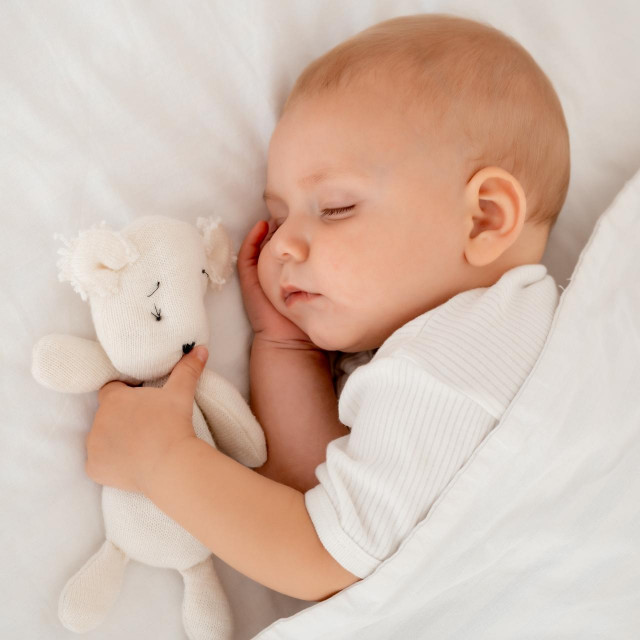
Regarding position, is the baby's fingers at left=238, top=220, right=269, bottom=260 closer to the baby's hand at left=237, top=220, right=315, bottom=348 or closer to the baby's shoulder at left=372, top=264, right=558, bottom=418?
the baby's hand at left=237, top=220, right=315, bottom=348

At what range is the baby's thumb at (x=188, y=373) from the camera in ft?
3.24

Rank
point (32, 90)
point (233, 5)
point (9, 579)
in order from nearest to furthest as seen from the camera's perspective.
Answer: point (9, 579), point (32, 90), point (233, 5)

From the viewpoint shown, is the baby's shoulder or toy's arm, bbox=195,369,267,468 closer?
the baby's shoulder

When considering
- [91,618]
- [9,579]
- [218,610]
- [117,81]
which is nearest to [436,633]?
[218,610]

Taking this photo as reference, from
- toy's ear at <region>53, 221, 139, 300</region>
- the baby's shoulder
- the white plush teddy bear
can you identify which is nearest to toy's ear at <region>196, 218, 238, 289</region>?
the white plush teddy bear

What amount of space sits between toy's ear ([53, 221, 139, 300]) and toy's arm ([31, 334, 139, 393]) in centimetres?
7

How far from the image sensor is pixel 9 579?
928 millimetres

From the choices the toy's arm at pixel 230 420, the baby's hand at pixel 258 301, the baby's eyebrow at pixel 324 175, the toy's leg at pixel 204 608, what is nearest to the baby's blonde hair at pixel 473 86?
the baby's eyebrow at pixel 324 175

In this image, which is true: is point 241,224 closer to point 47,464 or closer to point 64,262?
point 64,262

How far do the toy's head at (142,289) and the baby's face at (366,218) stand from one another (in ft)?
0.50

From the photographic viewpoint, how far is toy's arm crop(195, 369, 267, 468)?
105 cm

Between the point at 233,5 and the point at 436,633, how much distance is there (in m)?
1.05

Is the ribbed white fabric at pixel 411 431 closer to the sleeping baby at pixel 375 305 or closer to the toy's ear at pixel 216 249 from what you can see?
the sleeping baby at pixel 375 305

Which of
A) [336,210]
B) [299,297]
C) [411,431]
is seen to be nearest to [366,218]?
[336,210]
